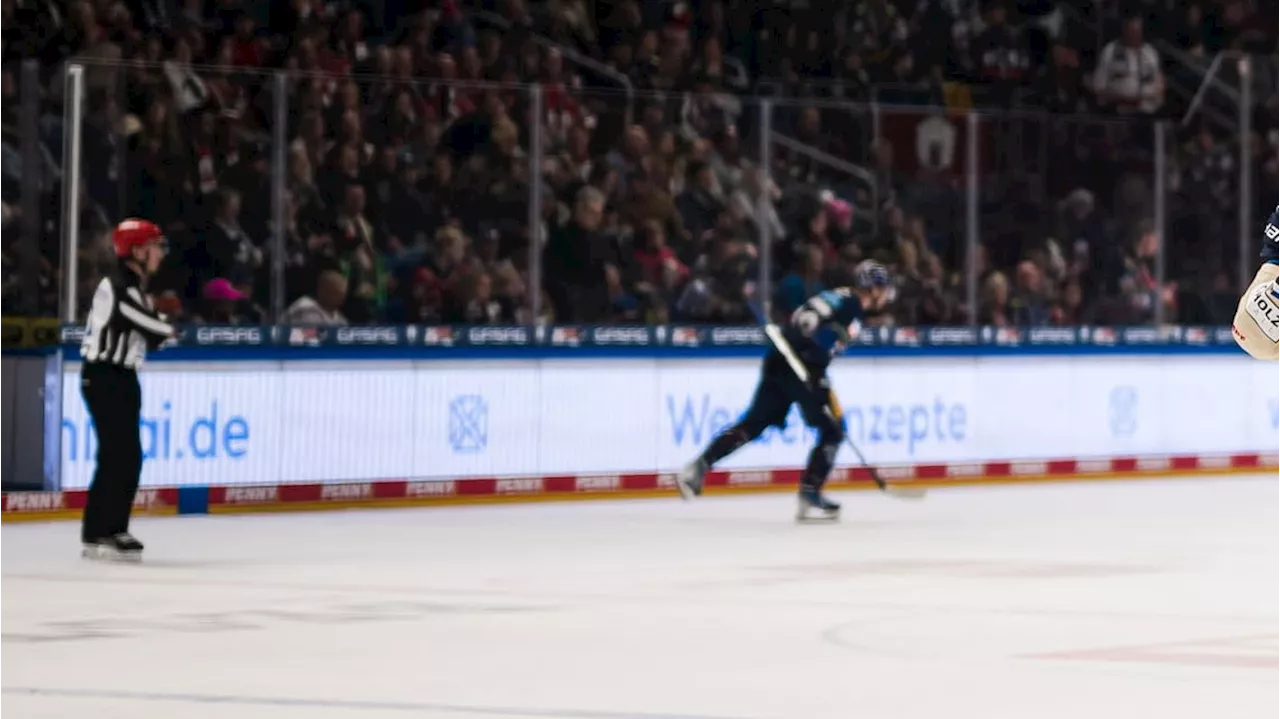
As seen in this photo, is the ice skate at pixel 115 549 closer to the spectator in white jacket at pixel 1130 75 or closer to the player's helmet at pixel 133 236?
the player's helmet at pixel 133 236

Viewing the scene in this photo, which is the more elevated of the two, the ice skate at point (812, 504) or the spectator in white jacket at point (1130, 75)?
the spectator in white jacket at point (1130, 75)

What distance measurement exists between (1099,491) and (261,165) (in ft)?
23.9

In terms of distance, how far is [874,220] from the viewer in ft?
71.1

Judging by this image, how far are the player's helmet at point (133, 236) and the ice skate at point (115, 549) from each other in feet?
5.14

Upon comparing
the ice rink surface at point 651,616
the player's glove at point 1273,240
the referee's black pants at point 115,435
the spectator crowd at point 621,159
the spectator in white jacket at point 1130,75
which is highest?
the spectator in white jacket at point 1130,75

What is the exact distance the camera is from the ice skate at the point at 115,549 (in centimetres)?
1474

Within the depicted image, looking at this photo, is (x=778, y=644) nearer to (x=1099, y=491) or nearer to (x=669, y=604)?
(x=669, y=604)

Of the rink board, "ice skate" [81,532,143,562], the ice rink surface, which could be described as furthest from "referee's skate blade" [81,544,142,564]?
the rink board

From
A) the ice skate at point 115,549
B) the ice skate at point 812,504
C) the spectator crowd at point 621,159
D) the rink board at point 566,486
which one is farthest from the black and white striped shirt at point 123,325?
the ice skate at point 812,504

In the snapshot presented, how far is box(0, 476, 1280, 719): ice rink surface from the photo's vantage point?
29.3 feet

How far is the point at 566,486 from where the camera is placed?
20.2 m

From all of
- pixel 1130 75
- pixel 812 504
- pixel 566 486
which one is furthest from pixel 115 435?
pixel 1130 75

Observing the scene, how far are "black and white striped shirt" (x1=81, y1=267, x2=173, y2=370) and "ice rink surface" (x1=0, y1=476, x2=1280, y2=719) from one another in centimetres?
113

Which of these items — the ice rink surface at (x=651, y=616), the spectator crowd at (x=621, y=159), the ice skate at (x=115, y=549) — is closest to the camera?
the ice rink surface at (x=651, y=616)
